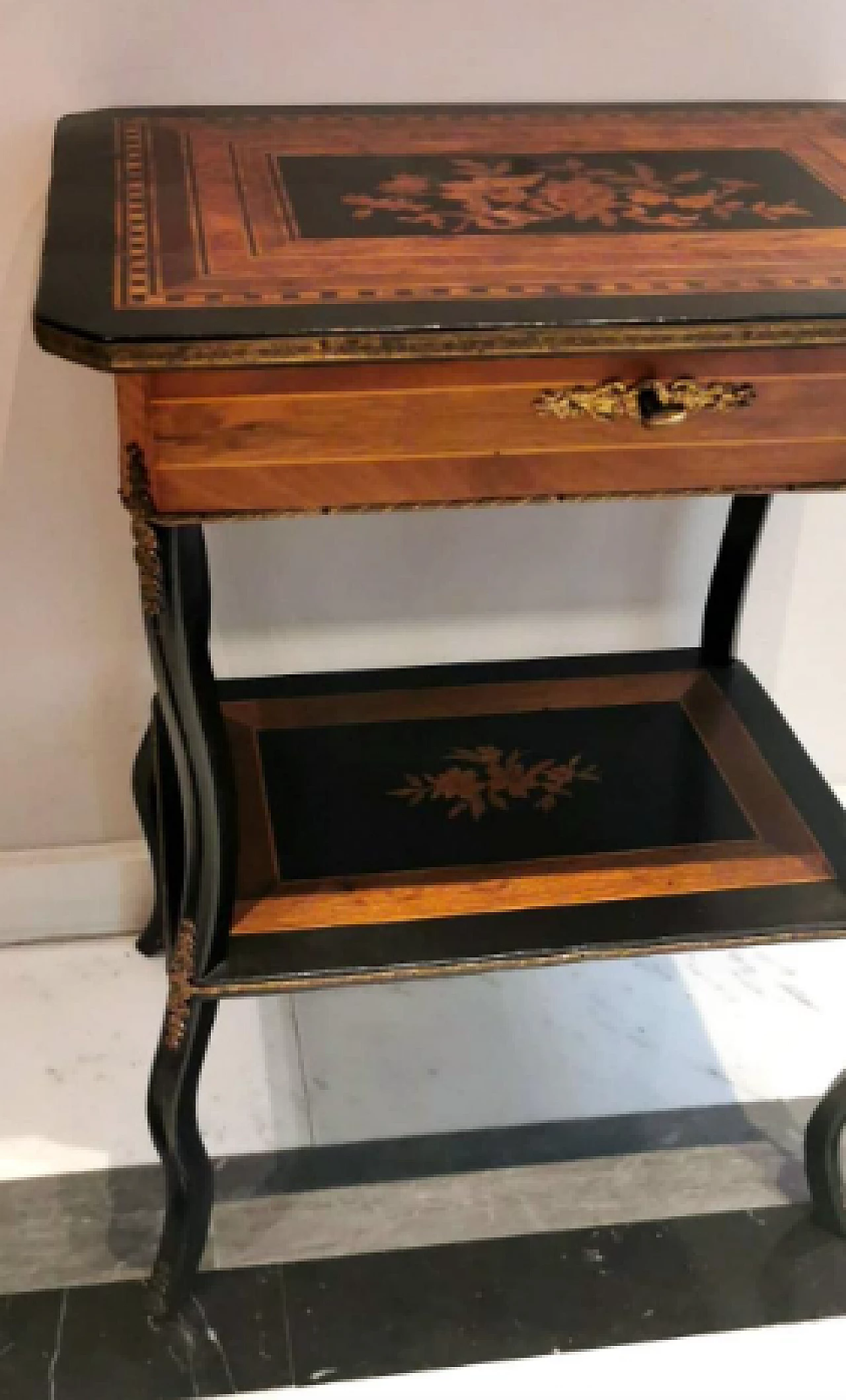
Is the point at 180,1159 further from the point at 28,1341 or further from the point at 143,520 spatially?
the point at 143,520

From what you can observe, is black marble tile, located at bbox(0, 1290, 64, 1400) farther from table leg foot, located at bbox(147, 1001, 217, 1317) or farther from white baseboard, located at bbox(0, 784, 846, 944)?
white baseboard, located at bbox(0, 784, 846, 944)

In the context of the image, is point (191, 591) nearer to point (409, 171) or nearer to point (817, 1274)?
point (409, 171)

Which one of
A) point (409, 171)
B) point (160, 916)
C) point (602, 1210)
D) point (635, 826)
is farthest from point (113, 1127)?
point (409, 171)

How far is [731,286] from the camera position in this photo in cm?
90

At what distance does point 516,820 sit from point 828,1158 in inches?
17.3

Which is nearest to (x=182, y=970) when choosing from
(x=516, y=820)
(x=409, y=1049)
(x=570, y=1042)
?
(x=516, y=820)

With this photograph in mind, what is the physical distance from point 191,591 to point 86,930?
79cm

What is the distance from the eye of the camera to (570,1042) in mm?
1519

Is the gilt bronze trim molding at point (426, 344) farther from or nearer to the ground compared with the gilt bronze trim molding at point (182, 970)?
farther from the ground

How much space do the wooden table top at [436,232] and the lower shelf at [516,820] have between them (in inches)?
19.7

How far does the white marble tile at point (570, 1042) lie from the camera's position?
1445mm

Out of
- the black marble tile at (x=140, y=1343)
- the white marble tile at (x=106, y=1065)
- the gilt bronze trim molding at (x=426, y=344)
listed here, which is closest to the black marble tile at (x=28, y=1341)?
the black marble tile at (x=140, y=1343)

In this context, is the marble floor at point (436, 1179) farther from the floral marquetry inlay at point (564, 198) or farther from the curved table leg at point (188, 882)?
the floral marquetry inlay at point (564, 198)

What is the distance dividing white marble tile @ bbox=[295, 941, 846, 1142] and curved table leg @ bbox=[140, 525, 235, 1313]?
22 cm
